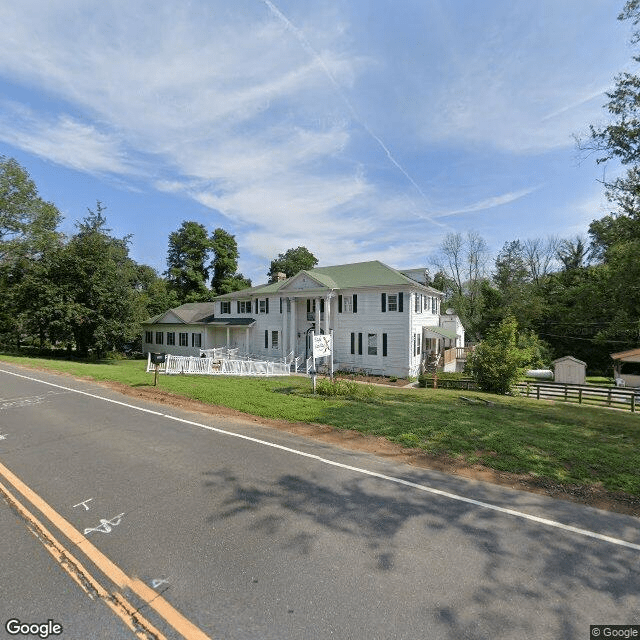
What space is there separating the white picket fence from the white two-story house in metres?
5.42

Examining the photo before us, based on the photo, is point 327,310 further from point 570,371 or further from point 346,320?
point 570,371

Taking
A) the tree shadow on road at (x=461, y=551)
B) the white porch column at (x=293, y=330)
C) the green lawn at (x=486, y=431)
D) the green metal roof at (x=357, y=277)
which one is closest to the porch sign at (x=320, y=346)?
the green lawn at (x=486, y=431)

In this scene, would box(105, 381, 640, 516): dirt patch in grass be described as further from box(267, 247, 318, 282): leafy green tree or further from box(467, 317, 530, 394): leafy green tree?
box(267, 247, 318, 282): leafy green tree

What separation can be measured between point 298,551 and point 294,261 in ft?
204

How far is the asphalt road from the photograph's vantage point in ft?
9.33

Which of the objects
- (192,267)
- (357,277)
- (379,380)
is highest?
(192,267)

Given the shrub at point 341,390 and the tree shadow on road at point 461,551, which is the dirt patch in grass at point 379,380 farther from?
the tree shadow on road at point 461,551

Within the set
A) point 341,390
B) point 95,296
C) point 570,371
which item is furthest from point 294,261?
point 341,390

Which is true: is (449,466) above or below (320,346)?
below

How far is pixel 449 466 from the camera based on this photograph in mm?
6113

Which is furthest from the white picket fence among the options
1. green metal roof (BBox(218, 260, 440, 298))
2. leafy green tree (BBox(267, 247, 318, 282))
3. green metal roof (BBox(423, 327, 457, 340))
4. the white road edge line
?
leafy green tree (BBox(267, 247, 318, 282))

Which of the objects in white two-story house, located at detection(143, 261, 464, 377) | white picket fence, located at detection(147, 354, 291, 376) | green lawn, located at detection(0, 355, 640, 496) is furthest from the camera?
white two-story house, located at detection(143, 261, 464, 377)

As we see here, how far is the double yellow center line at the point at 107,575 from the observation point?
108 inches

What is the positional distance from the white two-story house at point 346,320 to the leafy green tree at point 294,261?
29.8 metres
